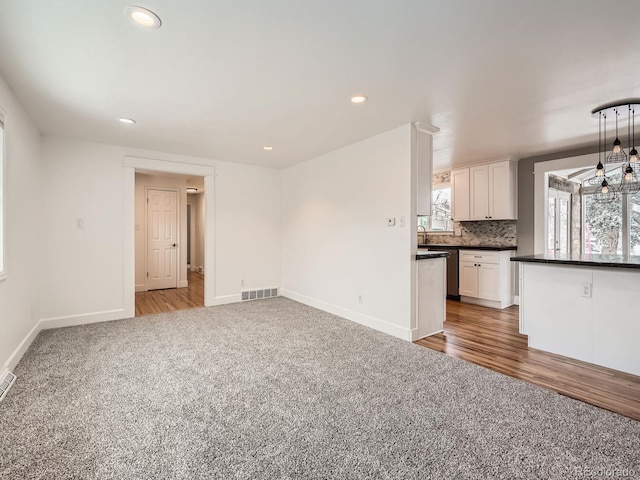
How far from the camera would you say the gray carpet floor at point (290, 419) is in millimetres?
1585

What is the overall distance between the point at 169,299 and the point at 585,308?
588 cm

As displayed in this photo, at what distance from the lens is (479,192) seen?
551 centimetres

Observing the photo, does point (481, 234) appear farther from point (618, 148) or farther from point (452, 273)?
point (618, 148)

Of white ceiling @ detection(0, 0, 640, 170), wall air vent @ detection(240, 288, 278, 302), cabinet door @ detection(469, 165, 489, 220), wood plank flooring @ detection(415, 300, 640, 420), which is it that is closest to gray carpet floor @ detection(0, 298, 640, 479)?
wood plank flooring @ detection(415, 300, 640, 420)

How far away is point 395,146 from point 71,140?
4134 millimetres

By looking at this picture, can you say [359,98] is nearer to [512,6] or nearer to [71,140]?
[512,6]

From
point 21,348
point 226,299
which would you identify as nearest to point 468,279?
point 226,299

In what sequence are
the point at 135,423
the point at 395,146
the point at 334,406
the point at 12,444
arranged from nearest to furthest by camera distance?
1. the point at 12,444
2. the point at 135,423
3. the point at 334,406
4. the point at 395,146

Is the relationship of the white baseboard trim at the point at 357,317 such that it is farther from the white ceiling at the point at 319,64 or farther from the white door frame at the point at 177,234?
the white door frame at the point at 177,234

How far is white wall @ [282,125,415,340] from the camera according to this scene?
3.57 metres

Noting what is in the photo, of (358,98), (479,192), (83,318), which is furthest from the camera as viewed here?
(479,192)

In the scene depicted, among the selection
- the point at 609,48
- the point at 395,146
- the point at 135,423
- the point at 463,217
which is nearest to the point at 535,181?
the point at 463,217

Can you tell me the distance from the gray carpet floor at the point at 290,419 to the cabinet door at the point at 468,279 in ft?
8.68

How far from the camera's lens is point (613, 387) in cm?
246
